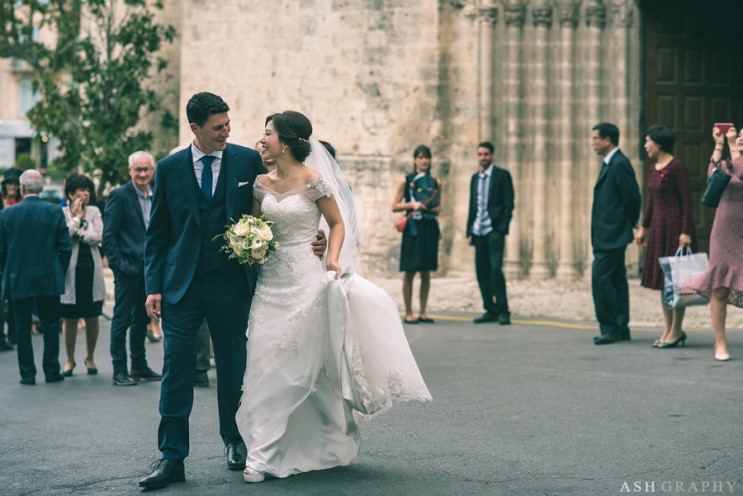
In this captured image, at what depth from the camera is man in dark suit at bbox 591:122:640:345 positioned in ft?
39.2

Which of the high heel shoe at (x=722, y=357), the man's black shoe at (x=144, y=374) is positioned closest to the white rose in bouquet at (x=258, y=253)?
the man's black shoe at (x=144, y=374)

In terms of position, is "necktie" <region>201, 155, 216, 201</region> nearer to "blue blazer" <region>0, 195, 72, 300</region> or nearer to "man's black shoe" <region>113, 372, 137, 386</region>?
"man's black shoe" <region>113, 372, 137, 386</region>

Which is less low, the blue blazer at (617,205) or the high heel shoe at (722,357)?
the blue blazer at (617,205)

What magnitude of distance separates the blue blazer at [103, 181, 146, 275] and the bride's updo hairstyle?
3.80 m

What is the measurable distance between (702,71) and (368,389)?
1331 cm

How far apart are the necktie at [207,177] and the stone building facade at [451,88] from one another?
11332mm

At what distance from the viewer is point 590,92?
57.3 feet

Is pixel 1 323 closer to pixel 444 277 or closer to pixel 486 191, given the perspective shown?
pixel 486 191

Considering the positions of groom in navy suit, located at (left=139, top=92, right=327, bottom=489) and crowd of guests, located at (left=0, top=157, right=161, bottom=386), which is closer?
groom in navy suit, located at (left=139, top=92, right=327, bottom=489)

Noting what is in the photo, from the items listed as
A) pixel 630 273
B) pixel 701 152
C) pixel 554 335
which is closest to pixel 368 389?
pixel 554 335

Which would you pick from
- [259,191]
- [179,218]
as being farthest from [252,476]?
[259,191]

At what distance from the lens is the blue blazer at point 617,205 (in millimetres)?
11984

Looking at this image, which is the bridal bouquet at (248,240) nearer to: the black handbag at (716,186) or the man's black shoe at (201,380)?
the man's black shoe at (201,380)

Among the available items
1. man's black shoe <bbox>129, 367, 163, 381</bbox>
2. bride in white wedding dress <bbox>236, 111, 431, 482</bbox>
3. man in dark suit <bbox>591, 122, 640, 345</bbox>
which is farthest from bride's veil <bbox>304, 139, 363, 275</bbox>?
man in dark suit <bbox>591, 122, 640, 345</bbox>
